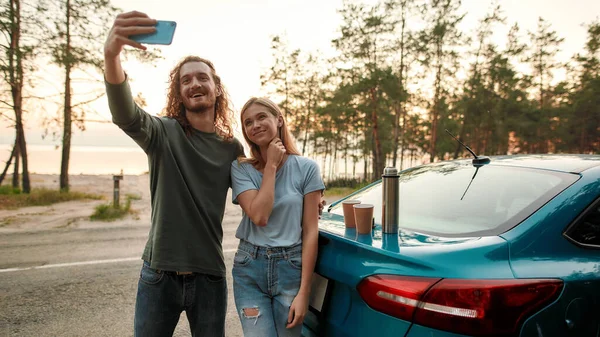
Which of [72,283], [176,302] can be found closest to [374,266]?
[176,302]

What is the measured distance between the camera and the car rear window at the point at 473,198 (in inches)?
71.3

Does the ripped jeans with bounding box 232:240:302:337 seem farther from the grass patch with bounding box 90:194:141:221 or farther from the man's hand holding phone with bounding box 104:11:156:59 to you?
the grass patch with bounding box 90:194:141:221

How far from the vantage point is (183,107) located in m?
2.06

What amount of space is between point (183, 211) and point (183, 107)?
574 millimetres

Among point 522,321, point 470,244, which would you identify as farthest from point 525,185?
point 522,321

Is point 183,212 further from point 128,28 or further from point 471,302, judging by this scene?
point 471,302

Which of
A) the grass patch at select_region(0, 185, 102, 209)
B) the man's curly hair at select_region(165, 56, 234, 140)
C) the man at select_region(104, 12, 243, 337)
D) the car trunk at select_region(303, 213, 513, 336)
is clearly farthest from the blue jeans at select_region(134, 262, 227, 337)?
the grass patch at select_region(0, 185, 102, 209)

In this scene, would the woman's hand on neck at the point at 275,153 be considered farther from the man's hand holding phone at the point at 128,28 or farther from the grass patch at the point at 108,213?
the grass patch at the point at 108,213

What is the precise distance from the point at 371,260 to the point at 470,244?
40 cm

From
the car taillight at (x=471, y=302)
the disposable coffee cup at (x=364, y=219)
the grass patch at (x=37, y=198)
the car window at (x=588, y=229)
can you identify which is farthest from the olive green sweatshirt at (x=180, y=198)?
the grass patch at (x=37, y=198)

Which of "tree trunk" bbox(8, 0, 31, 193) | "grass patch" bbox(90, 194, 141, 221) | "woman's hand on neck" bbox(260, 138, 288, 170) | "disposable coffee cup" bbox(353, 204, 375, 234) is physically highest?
"tree trunk" bbox(8, 0, 31, 193)

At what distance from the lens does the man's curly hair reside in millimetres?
2033

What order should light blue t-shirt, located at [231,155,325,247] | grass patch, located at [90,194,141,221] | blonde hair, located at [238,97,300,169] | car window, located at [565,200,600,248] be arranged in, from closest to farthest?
car window, located at [565,200,600,248]
light blue t-shirt, located at [231,155,325,247]
blonde hair, located at [238,97,300,169]
grass patch, located at [90,194,141,221]

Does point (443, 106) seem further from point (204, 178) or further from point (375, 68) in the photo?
point (204, 178)
